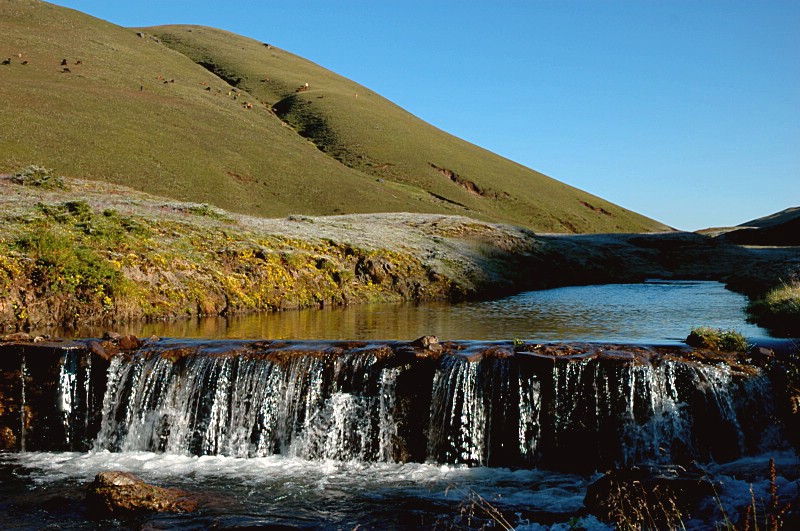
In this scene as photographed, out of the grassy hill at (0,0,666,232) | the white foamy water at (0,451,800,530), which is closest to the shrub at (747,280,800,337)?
the white foamy water at (0,451,800,530)

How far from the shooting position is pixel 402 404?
15.9 m

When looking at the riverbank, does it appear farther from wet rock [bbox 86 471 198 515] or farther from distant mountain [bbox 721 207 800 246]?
distant mountain [bbox 721 207 800 246]

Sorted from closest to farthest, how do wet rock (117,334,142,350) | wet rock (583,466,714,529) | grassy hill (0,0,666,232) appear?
wet rock (583,466,714,529)
wet rock (117,334,142,350)
grassy hill (0,0,666,232)

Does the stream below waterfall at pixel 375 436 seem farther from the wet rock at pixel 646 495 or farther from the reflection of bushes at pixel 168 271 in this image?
the reflection of bushes at pixel 168 271

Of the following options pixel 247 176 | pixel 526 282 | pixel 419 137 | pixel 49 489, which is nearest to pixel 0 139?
pixel 247 176

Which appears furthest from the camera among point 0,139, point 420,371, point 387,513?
point 0,139

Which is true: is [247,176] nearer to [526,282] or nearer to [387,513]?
[526,282]

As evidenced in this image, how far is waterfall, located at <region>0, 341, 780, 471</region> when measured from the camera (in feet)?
48.7

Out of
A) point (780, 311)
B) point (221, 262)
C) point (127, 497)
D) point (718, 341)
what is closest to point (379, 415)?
point (127, 497)

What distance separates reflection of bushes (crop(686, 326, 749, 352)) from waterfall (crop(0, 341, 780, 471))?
1.05m

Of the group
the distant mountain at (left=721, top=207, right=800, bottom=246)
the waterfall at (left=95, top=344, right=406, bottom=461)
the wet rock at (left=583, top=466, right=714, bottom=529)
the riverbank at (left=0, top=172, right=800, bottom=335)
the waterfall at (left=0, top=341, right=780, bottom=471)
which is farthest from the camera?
the distant mountain at (left=721, top=207, right=800, bottom=246)

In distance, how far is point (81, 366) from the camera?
17.2 m

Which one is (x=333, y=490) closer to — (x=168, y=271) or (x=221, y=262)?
(x=168, y=271)

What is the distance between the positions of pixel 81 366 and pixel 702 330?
14399mm
